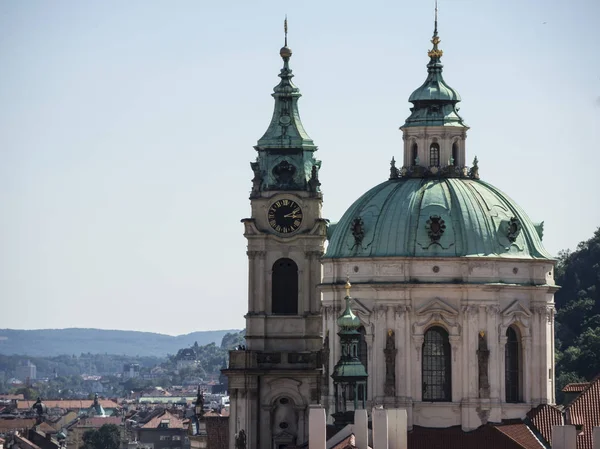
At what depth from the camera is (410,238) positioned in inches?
5138

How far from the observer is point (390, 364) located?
12962cm

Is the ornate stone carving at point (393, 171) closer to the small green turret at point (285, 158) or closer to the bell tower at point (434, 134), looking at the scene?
the bell tower at point (434, 134)

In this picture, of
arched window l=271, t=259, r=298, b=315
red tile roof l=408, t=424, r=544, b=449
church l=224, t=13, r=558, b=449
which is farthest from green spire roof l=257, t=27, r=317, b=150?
red tile roof l=408, t=424, r=544, b=449

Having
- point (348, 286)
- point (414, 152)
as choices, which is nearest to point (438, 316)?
point (348, 286)

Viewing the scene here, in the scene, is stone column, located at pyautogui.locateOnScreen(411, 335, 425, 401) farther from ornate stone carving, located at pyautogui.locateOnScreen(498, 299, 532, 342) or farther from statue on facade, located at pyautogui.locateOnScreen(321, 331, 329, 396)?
statue on facade, located at pyautogui.locateOnScreen(321, 331, 329, 396)

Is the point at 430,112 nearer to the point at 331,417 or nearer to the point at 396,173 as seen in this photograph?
the point at 396,173

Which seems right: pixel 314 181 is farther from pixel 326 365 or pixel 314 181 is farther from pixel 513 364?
pixel 513 364

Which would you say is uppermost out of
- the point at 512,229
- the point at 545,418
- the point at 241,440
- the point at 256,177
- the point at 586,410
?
the point at 256,177

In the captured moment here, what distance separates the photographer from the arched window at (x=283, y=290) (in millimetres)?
148250

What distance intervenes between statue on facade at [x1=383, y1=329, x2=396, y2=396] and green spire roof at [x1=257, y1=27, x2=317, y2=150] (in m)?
22.2

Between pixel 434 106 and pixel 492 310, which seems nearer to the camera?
pixel 492 310

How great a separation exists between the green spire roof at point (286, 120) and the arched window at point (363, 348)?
69.8 ft

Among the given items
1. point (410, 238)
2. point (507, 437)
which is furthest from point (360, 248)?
point (507, 437)

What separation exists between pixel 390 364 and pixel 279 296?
2014 centimetres
